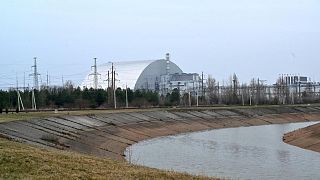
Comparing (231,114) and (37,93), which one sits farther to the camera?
(37,93)

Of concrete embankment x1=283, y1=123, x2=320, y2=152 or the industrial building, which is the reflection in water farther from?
the industrial building

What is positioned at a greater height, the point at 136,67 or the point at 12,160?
the point at 136,67

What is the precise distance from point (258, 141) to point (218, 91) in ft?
304

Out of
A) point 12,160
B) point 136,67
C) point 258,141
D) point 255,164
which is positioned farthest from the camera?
point 136,67

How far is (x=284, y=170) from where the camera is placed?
27.6 metres

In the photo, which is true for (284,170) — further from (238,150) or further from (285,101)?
(285,101)

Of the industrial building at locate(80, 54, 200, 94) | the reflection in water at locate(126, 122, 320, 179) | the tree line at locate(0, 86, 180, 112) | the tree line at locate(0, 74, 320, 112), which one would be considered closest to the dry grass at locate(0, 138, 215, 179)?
the reflection in water at locate(126, 122, 320, 179)

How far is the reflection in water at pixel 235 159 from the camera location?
26500 mm

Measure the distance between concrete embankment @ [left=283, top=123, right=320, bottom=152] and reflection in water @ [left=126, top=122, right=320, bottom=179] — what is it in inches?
39.8

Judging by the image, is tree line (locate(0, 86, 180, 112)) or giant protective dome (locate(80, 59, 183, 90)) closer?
tree line (locate(0, 86, 180, 112))

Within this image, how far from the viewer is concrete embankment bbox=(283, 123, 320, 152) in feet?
134

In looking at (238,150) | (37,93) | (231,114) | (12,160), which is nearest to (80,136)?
(238,150)

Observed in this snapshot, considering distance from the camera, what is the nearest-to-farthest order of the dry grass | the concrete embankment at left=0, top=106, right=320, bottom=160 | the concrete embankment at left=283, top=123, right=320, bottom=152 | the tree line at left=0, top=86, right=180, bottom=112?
the dry grass, the concrete embankment at left=0, top=106, right=320, bottom=160, the concrete embankment at left=283, top=123, right=320, bottom=152, the tree line at left=0, top=86, right=180, bottom=112

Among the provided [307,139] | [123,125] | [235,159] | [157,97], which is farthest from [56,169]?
[157,97]
